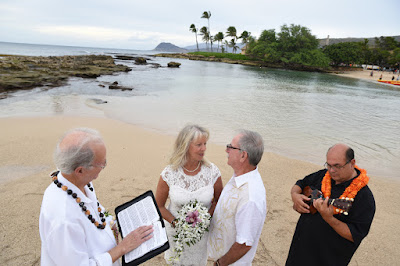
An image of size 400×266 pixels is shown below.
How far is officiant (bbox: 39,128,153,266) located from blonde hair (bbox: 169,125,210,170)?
1026mm

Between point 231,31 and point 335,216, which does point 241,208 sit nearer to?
point 335,216

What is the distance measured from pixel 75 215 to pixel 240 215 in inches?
52.0

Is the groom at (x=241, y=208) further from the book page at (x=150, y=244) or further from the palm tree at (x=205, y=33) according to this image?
the palm tree at (x=205, y=33)

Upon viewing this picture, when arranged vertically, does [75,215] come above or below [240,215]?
above

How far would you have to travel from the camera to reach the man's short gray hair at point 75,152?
1550 mm

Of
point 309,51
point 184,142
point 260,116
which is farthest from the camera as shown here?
point 309,51

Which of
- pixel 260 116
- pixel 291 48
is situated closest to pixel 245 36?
pixel 291 48

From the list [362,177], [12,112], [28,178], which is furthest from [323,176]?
[12,112]

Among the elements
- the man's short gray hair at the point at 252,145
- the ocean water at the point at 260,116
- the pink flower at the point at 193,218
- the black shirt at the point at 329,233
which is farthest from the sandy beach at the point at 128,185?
the man's short gray hair at the point at 252,145

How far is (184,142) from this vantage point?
2676 millimetres

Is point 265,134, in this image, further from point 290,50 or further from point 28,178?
point 290,50

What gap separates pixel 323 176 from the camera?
8.77 ft

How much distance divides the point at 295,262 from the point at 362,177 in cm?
127

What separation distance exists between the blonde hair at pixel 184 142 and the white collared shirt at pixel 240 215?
2.13 ft
